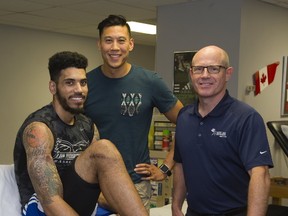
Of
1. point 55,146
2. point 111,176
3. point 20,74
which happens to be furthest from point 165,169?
point 20,74

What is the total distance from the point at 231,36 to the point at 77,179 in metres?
2.25

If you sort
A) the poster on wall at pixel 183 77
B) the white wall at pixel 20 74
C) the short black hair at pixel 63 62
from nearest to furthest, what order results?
the short black hair at pixel 63 62 < the poster on wall at pixel 183 77 < the white wall at pixel 20 74

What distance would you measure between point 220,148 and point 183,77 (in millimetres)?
2231

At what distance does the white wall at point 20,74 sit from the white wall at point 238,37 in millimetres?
2480

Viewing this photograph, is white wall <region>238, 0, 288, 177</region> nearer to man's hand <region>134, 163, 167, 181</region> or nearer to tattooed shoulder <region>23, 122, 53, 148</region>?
man's hand <region>134, 163, 167, 181</region>

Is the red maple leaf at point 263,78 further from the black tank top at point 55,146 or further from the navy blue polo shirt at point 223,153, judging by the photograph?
the black tank top at point 55,146

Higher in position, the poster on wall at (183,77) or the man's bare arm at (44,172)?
the poster on wall at (183,77)

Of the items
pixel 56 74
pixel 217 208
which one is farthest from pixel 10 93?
pixel 217 208

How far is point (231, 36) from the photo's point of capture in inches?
150

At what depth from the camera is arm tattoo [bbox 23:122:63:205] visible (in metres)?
1.99

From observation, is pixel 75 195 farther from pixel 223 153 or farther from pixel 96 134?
pixel 223 153

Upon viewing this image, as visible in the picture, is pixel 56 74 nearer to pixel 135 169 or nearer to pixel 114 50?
pixel 114 50

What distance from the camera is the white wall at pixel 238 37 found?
379 centimetres

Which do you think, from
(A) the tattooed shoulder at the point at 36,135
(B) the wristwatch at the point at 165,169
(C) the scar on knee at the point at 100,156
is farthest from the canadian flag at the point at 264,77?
(A) the tattooed shoulder at the point at 36,135
